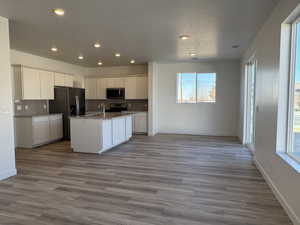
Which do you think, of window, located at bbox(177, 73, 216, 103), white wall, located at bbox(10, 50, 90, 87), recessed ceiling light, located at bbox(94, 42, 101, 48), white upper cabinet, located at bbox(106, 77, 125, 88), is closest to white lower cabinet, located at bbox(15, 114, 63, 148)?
white wall, located at bbox(10, 50, 90, 87)

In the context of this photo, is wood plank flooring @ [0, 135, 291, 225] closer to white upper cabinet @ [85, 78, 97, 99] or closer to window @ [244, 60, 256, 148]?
window @ [244, 60, 256, 148]

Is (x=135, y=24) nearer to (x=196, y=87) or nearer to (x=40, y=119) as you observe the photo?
(x=40, y=119)

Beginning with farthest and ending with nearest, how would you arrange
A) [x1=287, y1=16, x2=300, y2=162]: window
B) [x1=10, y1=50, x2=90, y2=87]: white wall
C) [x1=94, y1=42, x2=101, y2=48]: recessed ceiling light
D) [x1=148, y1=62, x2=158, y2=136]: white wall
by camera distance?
[x1=148, y1=62, x2=158, y2=136]: white wall
[x1=10, y1=50, x2=90, y2=87]: white wall
[x1=94, y1=42, x2=101, y2=48]: recessed ceiling light
[x1=287, y1=16, x2=300, y2=162]: window

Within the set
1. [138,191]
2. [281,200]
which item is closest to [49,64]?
[138,191]

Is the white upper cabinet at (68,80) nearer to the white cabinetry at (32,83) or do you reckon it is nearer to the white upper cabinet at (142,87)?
the white cabinetry at (32,83)

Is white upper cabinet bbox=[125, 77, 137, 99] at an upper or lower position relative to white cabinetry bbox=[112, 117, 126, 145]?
upper

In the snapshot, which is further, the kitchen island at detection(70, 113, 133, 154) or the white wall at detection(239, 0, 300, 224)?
the kitchen island at detection(70, 113, 133, 154)

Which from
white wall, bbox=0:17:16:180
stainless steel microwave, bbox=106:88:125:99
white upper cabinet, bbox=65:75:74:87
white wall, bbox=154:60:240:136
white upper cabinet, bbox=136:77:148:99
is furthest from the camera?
stainless steel microwave, bbox=106:88:125:99

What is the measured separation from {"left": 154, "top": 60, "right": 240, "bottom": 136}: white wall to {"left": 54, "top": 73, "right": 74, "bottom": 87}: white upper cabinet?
9.67 feet

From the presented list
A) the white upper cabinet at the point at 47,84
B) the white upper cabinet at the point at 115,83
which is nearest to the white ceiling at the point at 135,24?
the white upper cabinet at the point at 47,84

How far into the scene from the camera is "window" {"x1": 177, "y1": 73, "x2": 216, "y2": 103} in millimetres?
7109

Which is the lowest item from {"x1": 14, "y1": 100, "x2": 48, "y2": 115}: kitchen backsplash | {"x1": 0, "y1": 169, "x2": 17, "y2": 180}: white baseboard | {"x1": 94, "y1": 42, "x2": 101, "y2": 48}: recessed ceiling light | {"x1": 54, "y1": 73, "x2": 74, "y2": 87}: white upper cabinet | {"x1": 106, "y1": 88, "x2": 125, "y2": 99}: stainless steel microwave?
{"x1": 0, "y1": 169, "x2": 17, "y2": 180}: white baseboard

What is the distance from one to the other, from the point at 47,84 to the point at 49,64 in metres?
0.89

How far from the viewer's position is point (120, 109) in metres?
7.79
